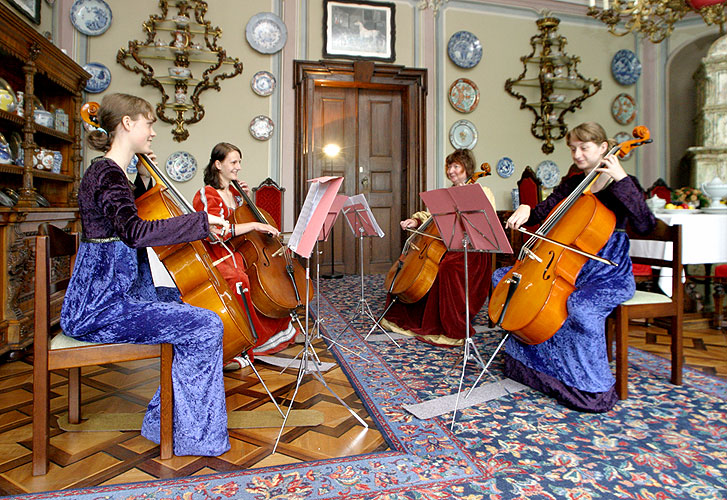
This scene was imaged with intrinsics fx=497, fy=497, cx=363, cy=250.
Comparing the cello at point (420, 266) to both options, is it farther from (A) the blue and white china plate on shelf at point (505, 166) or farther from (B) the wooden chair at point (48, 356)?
(A) the blue and white china plate on shelf at point (505, 166)

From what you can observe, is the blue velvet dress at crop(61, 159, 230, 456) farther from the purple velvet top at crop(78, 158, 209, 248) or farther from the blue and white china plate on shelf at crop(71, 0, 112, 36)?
the blue and white china plate on shelf at crop(71, 0, 112, 36)

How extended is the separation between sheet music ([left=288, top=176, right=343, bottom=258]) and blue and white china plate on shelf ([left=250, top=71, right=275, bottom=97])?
4.12m

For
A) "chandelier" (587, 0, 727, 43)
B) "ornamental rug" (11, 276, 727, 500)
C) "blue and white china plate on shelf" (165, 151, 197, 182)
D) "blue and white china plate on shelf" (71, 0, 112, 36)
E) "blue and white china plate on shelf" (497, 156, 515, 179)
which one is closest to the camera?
"ornamental rug" (11, 276, 727, 500)

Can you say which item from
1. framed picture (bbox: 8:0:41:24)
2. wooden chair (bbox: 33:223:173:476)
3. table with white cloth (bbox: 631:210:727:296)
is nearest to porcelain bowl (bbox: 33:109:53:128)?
framed picture (bbox: 8:0:41:24)

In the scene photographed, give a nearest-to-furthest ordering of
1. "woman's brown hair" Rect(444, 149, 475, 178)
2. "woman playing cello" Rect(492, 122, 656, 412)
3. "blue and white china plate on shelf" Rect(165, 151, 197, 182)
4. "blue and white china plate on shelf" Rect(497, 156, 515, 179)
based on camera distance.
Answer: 1. "woman playing cello" Rect(492, 122, 656, 412)
2. "woman's brown hair" Rect(444, 149, 475, 178)
3. "blue and white china plate on shelf" Rect(165, 151, 197, 182)
4. "blue and white china plate on shelf" Rect(497, 156, 515, 179)

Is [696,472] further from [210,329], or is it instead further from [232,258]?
[232,258]

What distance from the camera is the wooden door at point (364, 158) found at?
611 centimetres

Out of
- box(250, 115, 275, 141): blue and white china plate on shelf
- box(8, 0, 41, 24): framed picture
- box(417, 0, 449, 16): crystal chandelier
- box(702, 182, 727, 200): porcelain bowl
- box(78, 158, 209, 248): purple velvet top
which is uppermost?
box(417, 0, 449, 16): crystal chandelier

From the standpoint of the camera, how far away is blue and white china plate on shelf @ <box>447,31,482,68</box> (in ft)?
20.2

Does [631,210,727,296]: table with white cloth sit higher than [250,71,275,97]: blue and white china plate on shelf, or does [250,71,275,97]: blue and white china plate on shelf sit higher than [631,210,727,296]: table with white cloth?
[250,71,275,97]: blue and white china plate on shelf

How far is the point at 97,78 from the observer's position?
5.14 m

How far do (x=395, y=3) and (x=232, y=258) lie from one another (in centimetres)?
461

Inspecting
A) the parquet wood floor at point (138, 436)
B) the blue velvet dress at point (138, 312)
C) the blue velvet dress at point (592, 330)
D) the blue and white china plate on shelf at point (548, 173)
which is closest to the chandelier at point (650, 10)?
the blue and white china plate on shelf at point (548, 173)

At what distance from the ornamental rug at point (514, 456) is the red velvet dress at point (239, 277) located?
669 millimetres
